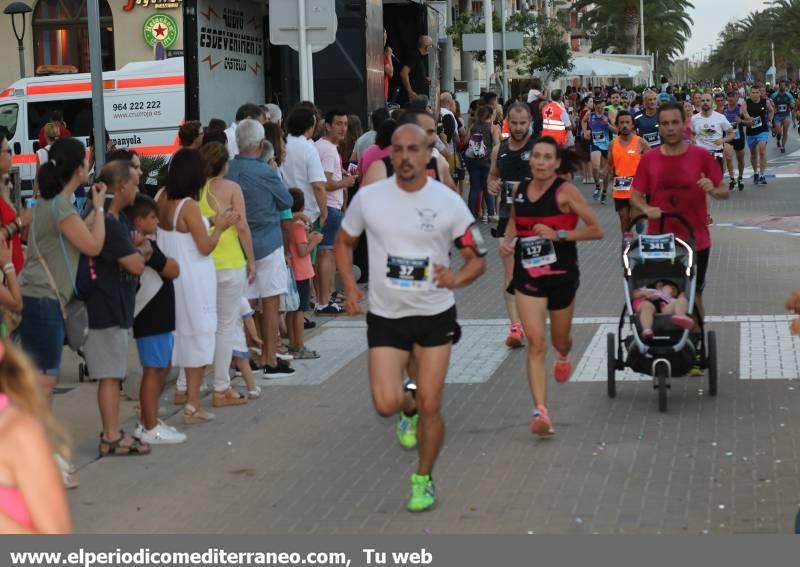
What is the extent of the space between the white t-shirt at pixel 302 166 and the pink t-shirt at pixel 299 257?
68cm

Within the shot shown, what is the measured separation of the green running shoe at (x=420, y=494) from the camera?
739 centimetres

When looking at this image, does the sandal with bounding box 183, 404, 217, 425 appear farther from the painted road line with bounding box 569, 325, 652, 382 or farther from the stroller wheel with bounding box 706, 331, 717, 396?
the stroller wheel with bounding box 706, 331, 717, 396

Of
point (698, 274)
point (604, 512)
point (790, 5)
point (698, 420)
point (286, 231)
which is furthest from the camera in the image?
point (790, 5)

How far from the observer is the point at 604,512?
24.0ft

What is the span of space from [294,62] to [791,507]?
13655mm

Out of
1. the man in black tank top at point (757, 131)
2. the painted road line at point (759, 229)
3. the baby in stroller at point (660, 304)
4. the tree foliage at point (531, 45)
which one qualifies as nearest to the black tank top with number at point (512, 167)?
the baby in stroller at point (660, 304)

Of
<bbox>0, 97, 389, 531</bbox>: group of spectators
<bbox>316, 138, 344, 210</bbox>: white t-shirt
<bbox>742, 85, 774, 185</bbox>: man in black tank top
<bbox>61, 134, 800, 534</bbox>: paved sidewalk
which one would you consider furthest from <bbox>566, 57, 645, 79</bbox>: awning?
<bbox>0, 97, 389, 531</bbox>: group of spectators

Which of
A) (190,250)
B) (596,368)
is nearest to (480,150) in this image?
(596,368)

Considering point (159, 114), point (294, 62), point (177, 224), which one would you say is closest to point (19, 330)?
point (177, 224)

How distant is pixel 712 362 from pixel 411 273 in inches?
125

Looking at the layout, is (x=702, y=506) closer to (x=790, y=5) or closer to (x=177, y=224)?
(x=177, y=224)

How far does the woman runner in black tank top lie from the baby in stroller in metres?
0.61

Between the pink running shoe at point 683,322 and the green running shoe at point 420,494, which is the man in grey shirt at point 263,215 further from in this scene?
the green running shoe at point 420,494

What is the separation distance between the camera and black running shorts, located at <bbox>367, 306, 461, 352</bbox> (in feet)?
24.3
